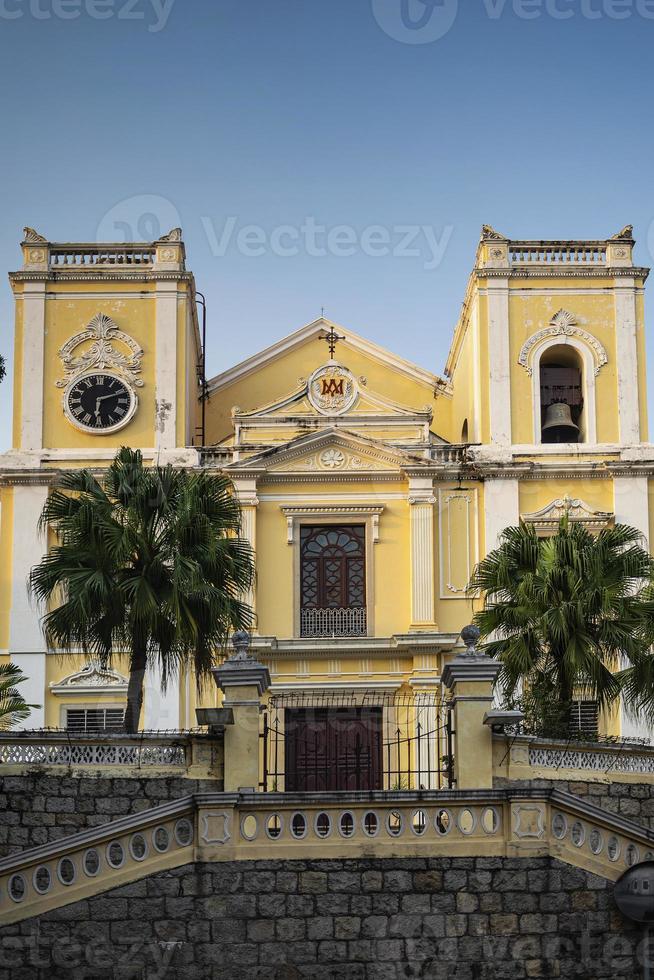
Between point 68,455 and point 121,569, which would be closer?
point 121,569

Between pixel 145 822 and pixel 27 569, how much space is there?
15014 millimetres

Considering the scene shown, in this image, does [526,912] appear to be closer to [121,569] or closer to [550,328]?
[121,569]

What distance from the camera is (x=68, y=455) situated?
3456cm

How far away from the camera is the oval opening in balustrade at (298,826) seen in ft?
64.8

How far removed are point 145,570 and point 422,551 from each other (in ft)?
32.3

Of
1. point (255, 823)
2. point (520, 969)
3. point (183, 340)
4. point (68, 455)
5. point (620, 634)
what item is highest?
point (183, 340)

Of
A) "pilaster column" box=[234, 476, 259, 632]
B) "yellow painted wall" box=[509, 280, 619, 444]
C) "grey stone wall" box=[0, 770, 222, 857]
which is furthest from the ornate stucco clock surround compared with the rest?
"grey stone wall" box=[0, 770, 222, 857]

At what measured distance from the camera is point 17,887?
1917 cm

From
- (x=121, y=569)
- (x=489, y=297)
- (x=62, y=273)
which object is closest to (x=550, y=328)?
(x=489, y=297)

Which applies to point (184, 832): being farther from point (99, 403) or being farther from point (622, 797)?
point (99, 403)

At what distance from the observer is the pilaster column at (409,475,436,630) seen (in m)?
33.6

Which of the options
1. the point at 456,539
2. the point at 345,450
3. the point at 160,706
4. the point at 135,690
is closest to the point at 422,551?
the point at 456,539

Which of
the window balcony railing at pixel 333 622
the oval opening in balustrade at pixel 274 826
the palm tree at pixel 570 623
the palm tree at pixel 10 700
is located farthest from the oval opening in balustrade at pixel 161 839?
the window balcony railing at pixel 333 622

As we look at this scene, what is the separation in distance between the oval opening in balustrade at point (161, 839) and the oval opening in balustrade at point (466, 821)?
3439 millimetres
